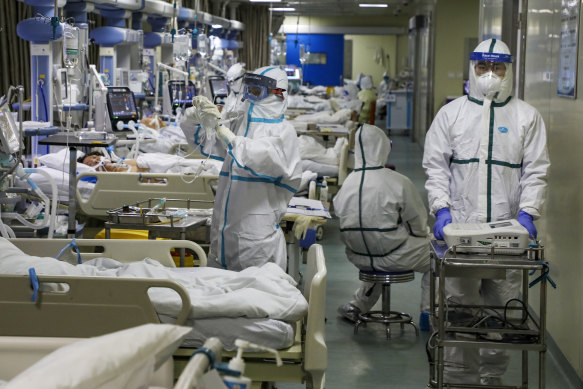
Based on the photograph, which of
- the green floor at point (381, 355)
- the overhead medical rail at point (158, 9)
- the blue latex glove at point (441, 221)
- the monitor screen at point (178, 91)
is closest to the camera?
the blue latex glove at point (441, 221)

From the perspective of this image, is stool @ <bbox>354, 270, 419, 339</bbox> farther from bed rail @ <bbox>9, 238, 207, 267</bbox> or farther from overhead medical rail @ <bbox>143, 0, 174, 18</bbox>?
overhead medical rail @ <bbox>143, 0, 174, 18</bbox>

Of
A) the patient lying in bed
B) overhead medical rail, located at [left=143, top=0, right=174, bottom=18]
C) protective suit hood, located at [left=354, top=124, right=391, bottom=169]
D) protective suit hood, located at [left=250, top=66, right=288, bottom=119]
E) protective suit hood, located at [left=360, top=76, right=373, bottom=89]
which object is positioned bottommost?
the patient lying in bed

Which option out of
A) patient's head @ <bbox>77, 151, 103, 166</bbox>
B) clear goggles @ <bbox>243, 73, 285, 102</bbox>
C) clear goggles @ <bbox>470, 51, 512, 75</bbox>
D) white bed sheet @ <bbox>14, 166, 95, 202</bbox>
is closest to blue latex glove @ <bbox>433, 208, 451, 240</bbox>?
clear goggles @ <bbox>470, 51, 512, 75</bbox>

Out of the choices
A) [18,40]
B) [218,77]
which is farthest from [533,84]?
[18,40]

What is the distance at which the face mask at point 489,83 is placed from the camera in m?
3.97

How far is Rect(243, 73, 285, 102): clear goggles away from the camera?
A: 445 cm

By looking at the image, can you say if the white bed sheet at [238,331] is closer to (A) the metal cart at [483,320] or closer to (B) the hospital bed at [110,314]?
(B) the hospital bed at [110,314]

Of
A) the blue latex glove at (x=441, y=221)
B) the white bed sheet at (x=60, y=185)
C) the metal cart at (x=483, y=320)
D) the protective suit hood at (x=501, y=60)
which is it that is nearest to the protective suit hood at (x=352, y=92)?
the white bed sheet at (x=60, y=185)

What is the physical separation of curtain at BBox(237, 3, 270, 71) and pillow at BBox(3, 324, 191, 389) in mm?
18830

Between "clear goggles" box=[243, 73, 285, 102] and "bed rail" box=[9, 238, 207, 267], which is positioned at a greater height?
"clear goggles" box=[243, 73, 285, 102]

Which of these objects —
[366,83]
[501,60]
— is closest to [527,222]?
[501,60]

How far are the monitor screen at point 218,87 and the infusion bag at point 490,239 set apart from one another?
7592mm

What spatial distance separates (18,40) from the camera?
1101cm

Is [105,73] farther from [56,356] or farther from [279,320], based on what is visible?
[56,356]
